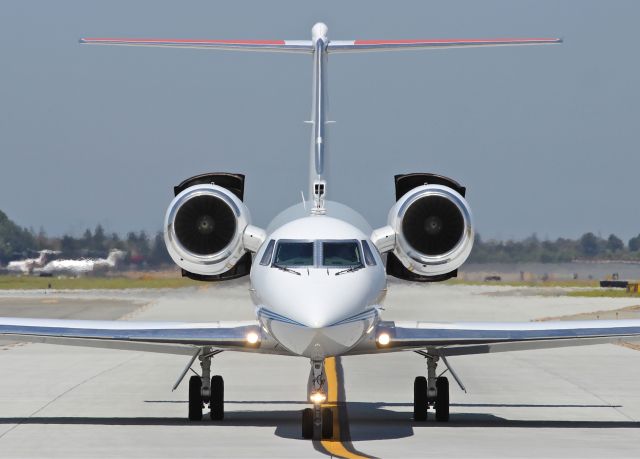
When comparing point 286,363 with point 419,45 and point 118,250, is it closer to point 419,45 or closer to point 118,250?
point 419,45

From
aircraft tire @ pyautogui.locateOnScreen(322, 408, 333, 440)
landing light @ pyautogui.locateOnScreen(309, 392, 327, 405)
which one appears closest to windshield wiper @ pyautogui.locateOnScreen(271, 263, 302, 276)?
landing light @ pyautogui.locateOnScreen(309, 392, 327, 405)

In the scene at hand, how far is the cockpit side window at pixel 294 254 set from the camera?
17.7 meters

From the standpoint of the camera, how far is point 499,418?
68.3 ft

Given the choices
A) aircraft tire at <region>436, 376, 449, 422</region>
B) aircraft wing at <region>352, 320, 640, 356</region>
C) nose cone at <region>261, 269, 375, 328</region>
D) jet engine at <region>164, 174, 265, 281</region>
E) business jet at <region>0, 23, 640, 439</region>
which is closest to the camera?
nose cone at <region>261, 269, 375, 328</region>

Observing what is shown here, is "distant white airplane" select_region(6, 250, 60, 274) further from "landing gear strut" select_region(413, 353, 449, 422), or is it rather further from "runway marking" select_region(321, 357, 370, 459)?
"landing gear strut" select_region(413, 353, 449, 422)

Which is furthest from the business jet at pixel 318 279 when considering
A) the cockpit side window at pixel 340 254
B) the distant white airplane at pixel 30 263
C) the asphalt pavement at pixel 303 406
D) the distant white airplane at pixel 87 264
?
the distant white airplane at pixel 30 263

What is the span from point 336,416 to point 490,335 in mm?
2889

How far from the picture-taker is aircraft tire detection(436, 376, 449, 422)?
20.3m

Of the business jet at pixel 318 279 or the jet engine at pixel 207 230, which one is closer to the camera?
the business jet at pixel 318 279

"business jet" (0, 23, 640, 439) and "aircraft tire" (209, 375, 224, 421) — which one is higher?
"business jet" (0, 23, 640, 439)

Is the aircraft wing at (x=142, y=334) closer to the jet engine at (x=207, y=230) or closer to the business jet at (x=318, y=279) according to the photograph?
the business jet at (x=318, y=279)

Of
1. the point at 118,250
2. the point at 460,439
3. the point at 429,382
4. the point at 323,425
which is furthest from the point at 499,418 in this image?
the point at 118,250

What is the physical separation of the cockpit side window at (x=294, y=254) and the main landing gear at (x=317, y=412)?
4.35 feet

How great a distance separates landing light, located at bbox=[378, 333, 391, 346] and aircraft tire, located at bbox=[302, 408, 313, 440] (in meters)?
1.38
